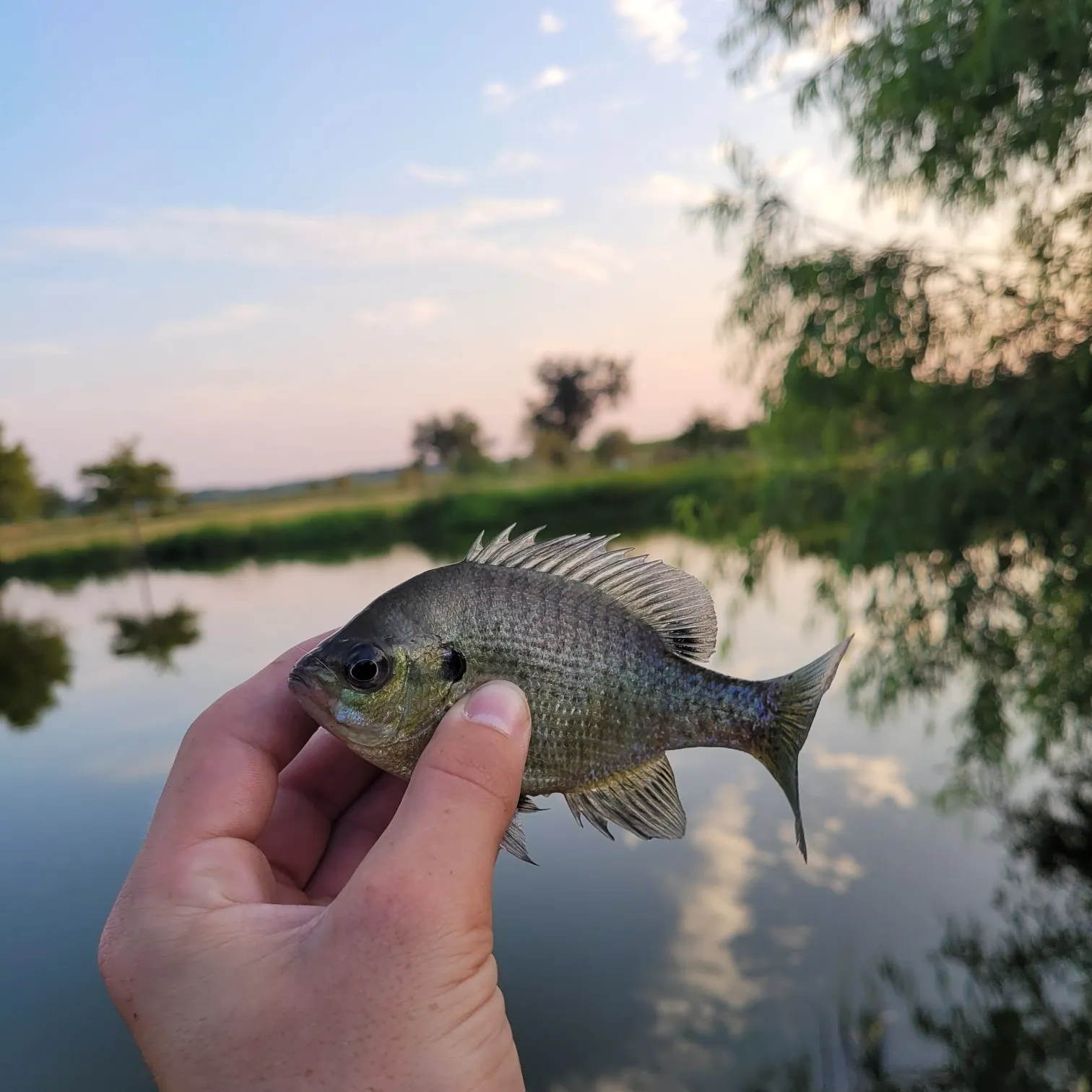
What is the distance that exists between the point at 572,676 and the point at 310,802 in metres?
0.92

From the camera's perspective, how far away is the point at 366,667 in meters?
1.65

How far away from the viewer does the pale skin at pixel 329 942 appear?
4.75 ft

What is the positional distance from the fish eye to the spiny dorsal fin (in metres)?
0.56

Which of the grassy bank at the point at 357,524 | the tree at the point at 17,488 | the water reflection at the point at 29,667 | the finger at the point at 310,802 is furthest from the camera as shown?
the tree at the point at 17,488

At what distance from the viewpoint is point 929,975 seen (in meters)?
8.20

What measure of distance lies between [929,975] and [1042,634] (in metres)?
3.77

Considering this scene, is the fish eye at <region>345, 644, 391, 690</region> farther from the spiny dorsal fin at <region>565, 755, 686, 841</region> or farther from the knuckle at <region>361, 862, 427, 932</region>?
the spiny dorsal fin at <region>565, 755, 686, 841</region>

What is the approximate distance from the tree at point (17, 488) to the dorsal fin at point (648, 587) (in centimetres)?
4876

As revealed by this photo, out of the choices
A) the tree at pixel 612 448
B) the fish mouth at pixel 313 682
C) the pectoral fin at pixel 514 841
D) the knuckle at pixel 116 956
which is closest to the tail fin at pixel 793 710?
the pectoral fin at pixel 514 841

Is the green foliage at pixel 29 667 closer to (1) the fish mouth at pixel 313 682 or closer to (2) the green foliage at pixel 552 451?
(1) the fish mouth at pixel 313 682

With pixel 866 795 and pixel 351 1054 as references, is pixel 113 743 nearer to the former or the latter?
pixel 866 795

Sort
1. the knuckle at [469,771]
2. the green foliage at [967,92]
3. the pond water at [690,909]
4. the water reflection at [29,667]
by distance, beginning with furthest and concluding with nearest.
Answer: the water reflection at [29,667] < the pond water at [690,909] < the green foliage at [967,92] < the knuckle at [469,771]

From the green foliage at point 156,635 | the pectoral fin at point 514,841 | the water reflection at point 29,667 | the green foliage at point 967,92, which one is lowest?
the water reflection at point 29,667

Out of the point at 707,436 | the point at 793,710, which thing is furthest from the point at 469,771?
the point at 707,436
